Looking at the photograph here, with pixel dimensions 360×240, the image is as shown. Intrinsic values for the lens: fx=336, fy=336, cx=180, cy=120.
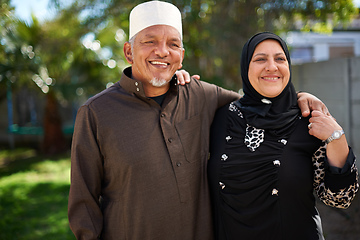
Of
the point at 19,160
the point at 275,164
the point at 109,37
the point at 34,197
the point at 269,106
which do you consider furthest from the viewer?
the point at 19,160

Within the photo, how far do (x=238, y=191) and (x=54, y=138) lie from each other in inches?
335

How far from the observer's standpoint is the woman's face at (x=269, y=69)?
79.3 inches

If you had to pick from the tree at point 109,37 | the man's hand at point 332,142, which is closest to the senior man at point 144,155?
the man's hand at point 332,142

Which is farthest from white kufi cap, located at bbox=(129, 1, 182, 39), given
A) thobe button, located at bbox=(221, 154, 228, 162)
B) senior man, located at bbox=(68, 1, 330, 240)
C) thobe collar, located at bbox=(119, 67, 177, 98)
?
thobe button, located at bbox=(221, 154, 228, 162)

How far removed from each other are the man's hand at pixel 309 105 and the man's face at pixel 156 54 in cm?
82

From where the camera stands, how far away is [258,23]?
5652 millimetres

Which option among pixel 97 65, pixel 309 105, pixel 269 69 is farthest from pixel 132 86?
pixel 97 65

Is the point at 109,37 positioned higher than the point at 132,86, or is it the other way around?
the point at 109,37

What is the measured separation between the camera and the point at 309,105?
2.06 m

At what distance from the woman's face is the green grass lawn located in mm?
3336

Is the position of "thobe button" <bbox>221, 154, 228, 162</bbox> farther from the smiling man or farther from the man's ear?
the man's ear

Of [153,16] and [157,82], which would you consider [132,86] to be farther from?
[153,16]

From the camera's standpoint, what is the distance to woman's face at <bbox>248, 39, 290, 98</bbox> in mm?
2014

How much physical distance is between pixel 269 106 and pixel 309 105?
0.25 meters
